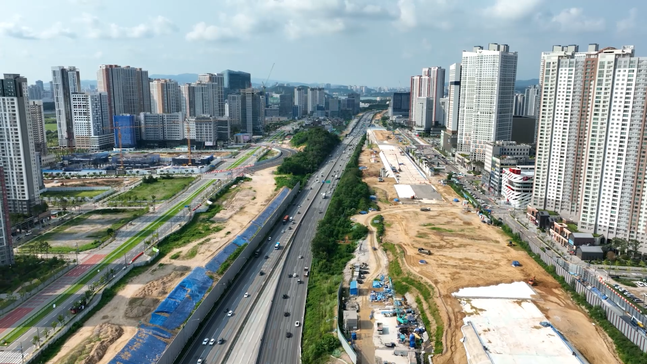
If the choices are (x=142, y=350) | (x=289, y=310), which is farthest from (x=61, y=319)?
(x=289, y=310)

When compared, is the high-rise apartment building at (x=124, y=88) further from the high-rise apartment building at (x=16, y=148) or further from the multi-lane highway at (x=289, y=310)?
the multi-lane highway at (x=289, y=310)

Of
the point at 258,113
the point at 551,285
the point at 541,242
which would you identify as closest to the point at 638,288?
the point at 551,285

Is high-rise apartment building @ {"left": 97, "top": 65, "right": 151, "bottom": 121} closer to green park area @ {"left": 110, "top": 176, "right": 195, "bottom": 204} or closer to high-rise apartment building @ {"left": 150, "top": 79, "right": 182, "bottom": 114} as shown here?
high-rise apartment building @ {"left": 150, "top": 79, "right": 182, "bottom": 114}

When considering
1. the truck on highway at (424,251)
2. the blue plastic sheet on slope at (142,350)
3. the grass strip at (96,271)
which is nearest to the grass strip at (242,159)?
the grass strip at (96,271)

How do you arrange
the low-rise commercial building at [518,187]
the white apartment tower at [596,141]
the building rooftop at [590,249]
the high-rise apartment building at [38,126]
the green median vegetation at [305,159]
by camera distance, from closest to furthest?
the building rooftop at [590,249] < the white apartment tower at [596,141] < the low-rise commercial building at [518,187] < the green median vegetation at [305,159] < the high-rise apartment building at [38,126]

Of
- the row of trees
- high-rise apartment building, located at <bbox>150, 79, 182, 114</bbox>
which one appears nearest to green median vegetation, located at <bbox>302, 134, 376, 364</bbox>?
the row of trees
